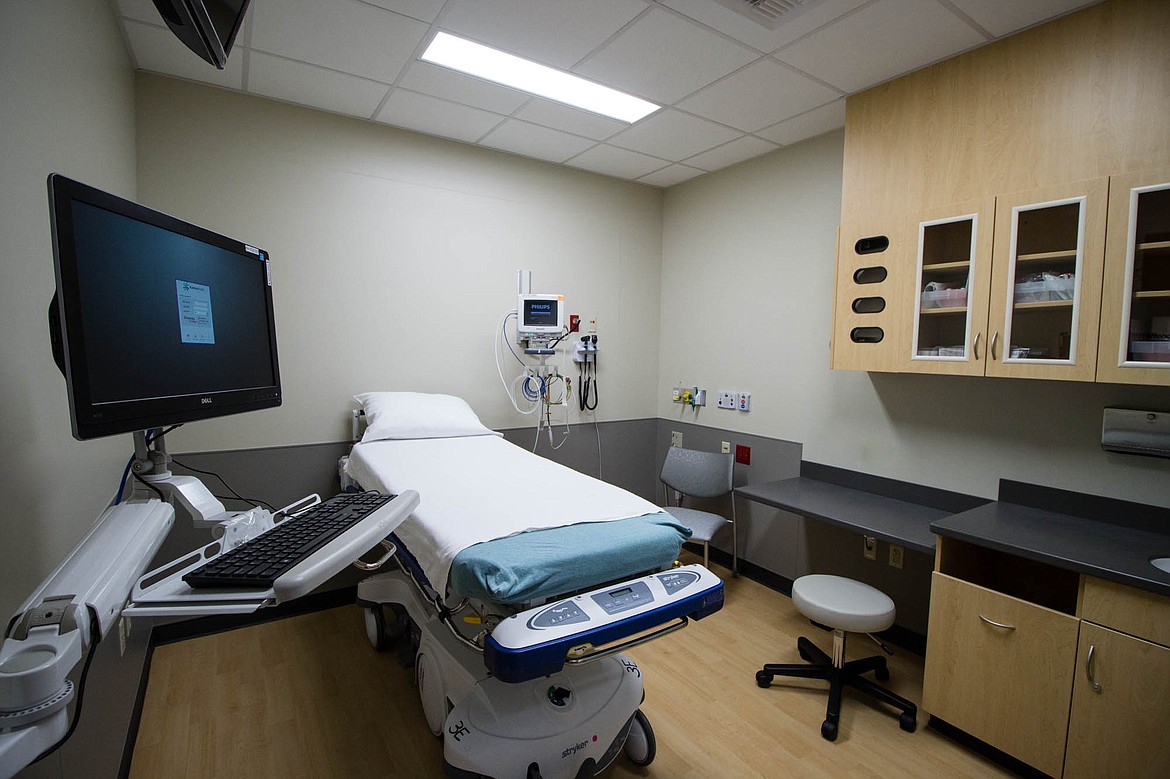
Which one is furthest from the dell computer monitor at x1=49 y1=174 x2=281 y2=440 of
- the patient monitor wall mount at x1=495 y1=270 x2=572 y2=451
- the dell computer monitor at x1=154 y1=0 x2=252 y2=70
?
the patient monitor wall mount at x1=495 y1=270 x2=572 y2=451

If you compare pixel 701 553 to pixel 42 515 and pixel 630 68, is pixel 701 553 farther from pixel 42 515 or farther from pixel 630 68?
pixel 42 515

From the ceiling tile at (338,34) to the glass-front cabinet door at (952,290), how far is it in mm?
2265

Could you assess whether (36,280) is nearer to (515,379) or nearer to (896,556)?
(515,379)

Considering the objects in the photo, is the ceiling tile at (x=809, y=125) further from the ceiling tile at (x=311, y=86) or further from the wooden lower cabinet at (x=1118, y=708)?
the wooden lower cabinet at (x=1118, y=708)

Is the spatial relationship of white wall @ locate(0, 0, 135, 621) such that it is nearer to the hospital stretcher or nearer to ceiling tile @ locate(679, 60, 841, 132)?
the hospital stretcher

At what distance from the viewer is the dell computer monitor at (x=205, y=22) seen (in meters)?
1.33

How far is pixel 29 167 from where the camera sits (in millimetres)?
1234

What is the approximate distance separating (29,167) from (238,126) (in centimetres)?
176

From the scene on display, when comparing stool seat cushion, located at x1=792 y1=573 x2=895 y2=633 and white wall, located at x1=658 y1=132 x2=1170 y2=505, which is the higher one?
white wall, located at x1=658 y1=132 x2=1170 y2=505

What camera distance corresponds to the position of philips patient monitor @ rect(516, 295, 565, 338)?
332 cm

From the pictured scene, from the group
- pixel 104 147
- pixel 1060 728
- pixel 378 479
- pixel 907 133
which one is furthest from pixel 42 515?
pixel 907 133

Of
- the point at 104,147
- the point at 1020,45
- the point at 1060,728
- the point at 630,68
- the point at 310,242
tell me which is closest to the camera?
the point at 1060,728

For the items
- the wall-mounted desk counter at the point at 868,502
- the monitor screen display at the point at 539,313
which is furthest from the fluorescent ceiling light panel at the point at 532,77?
the wall-mounted desk counter at the point at 868,502

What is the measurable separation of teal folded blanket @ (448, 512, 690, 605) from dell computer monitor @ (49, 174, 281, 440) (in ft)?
2.50
